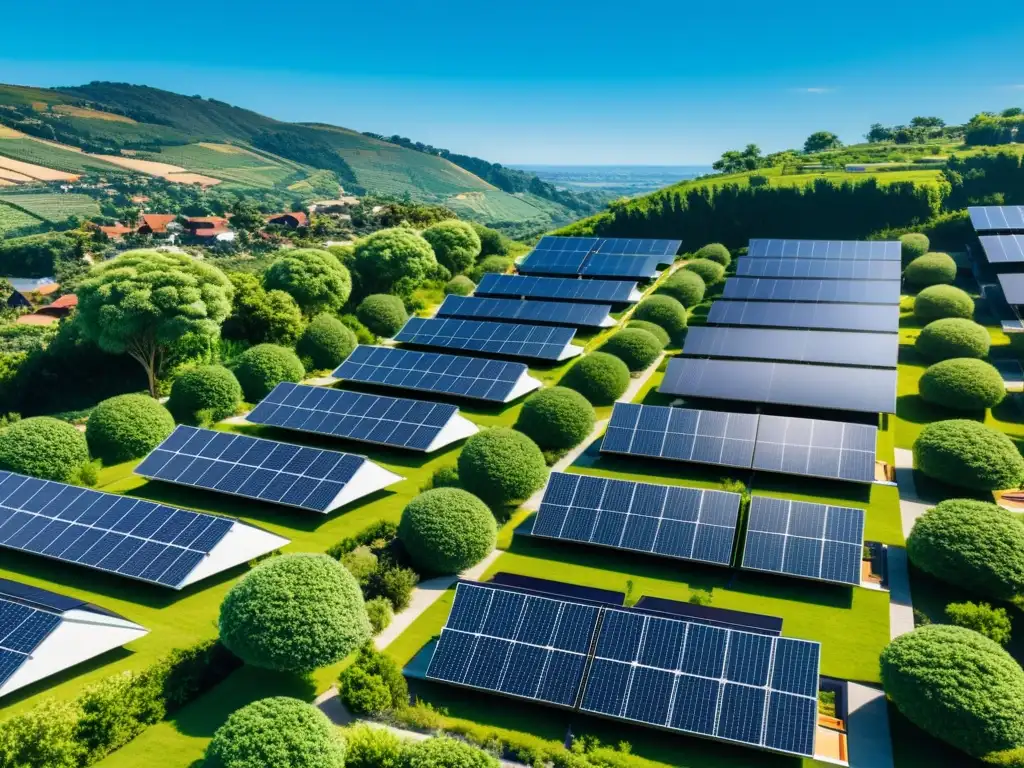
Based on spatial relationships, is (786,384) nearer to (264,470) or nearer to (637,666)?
(637,666)

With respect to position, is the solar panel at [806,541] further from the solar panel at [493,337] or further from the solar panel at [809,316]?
the solar panel at [809,316]

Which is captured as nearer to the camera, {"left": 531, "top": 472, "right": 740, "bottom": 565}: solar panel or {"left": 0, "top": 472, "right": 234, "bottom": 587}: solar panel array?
{"left": 0, "top": 472, "right": 234, "bottom": 587}: solar panel array

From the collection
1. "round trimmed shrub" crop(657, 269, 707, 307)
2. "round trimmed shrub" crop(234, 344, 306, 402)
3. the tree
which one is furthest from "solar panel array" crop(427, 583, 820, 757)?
"round trimmed shrub" crop(657, 269, 707, 307)

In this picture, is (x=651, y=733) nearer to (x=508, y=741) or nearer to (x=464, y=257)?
(x=508, y=741)

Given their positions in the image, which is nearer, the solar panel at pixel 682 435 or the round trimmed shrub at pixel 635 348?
the solar panel at pixel 682 435

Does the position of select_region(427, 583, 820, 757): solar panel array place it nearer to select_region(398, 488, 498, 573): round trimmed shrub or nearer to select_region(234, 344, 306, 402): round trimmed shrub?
select_region(398, 488, 498, 573): round trimmed shrub

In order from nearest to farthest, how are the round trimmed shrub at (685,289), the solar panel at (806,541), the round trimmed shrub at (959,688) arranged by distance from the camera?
the round trimmed shrub at (959,688)
the solar panel at (806,541)
the round trimmed shrub at (685,289)

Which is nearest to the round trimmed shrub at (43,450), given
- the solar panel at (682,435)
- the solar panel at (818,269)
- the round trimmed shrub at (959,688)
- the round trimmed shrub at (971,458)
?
the solar panel at (682,435)
